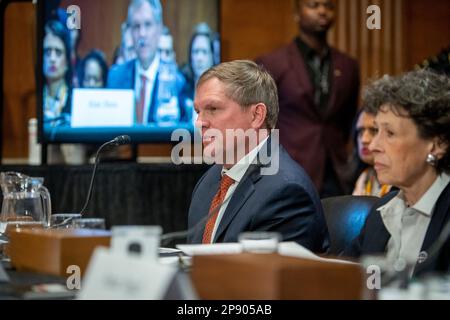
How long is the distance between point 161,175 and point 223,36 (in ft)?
6.59

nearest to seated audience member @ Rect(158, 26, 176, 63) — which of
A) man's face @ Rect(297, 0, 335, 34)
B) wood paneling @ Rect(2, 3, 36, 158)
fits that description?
man's face @ Rect(297, 0, 335, 34)

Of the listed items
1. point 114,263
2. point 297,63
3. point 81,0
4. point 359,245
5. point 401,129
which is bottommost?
point 359,245

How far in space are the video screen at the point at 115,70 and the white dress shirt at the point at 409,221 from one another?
225 cm

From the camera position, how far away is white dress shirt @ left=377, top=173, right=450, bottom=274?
2.35 meters

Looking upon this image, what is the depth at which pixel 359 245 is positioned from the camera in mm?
2488

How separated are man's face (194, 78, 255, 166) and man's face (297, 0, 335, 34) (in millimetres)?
2287

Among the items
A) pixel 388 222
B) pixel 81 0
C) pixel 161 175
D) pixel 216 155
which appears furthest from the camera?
pixel 81 0

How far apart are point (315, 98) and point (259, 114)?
6.94 feet

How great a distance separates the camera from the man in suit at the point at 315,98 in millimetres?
4676

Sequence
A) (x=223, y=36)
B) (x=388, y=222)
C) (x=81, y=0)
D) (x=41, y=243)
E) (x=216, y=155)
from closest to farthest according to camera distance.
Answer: (x=41, y=243) → (x=388, y=222) → (x=216, y=155) → (x=81, y=0) → (x=223, y=36)

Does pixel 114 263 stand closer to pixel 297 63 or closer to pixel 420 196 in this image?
pixel 420 196

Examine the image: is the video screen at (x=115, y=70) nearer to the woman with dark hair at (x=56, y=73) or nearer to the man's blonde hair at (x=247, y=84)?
the woman with dark hair at (x=56, y=73)

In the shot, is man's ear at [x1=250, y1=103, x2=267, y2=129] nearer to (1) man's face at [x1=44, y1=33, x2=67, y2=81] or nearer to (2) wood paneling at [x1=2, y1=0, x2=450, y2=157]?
(1) man's face at [x1=44, y1=33, x2=67, y2=81]
